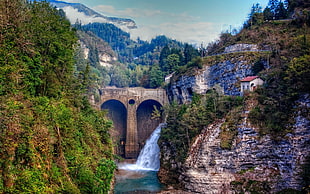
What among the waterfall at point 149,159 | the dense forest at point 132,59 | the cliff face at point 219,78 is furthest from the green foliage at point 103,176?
the waterfall at point 149,159

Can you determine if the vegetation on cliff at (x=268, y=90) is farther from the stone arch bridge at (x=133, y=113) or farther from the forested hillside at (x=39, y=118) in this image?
the forested hillside at (x=39, y=118)

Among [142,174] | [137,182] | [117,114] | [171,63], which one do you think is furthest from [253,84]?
A: [117,114]

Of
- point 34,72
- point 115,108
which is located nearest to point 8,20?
point 34,72

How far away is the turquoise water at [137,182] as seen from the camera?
28.3 metres

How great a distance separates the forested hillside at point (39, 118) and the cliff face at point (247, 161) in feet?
31.5

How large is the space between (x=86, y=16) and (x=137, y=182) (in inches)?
5059

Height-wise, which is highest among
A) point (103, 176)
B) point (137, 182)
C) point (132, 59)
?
point (132, 59)

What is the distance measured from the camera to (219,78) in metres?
36.6

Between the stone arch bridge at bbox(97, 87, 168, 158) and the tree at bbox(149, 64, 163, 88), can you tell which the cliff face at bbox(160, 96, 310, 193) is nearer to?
the stone arch bridge at bbox(97, 87, 168, 158)

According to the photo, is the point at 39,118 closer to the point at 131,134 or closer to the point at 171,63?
the point at 131,134

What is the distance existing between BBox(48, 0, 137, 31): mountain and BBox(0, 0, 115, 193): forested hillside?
129m

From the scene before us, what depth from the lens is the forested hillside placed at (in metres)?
10.2

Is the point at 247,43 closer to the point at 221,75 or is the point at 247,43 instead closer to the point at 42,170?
the point at 221,75

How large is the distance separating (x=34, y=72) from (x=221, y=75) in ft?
82.6
